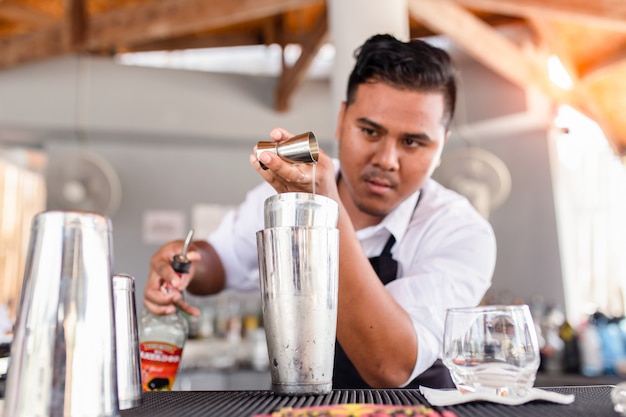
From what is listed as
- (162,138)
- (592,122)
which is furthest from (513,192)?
(162,138)

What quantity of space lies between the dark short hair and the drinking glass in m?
0.76

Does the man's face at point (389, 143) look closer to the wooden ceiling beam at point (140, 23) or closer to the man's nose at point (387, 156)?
the man's nose at point (387, 156)

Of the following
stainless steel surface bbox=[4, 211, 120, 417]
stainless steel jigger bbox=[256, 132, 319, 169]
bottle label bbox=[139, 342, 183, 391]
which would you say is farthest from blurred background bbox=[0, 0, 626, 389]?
stainless steel surface bbox=[4, 211, 120, 417]

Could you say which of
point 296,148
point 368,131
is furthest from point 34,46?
point 296,148

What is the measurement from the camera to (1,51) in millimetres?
4570

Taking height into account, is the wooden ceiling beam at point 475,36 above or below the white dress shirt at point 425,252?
above

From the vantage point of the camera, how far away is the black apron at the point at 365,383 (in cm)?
126

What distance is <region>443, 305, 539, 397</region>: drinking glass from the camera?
69 centimetres

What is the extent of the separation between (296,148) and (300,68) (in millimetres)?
3987

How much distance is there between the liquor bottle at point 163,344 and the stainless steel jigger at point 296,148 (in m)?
0.25

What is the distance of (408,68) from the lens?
1354 mm

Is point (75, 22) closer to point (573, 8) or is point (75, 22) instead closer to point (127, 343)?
point (573, 8)

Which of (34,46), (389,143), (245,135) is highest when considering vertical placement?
(34,46)

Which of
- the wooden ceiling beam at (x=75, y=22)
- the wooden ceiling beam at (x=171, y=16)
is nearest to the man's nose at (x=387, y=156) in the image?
the wooden ceiling beam at (x=171, y=16)
